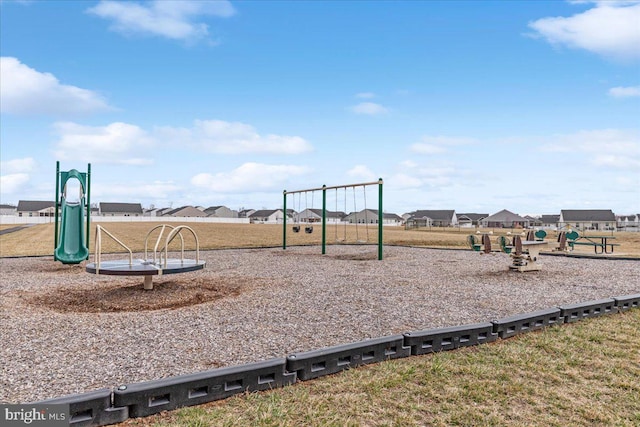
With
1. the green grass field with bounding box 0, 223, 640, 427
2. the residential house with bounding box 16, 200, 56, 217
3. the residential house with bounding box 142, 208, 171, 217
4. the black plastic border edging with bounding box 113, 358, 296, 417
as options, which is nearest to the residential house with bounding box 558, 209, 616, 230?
the green grass field with bounding box 0, 223, 640, 427

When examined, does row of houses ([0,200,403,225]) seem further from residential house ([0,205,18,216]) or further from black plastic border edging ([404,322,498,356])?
black plastic border edging ([404,322,498,356])

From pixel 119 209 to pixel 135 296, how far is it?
100123 mm

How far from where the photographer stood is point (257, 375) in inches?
121

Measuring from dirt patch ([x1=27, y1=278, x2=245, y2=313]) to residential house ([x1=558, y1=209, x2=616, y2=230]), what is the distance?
8045 cm

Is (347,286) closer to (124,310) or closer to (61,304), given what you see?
(124,310)

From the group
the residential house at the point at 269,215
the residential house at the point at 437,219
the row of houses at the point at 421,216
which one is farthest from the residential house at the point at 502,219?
the residential house at the point at 269,215

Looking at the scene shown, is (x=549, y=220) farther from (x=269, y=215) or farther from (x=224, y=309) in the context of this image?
(x=224, y=309)

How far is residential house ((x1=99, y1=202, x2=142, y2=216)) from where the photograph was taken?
311ft

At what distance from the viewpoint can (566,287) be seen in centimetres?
784

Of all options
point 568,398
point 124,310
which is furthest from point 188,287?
point 568,398

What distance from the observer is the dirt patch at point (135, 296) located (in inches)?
240

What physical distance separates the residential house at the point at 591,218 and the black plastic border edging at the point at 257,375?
267ft

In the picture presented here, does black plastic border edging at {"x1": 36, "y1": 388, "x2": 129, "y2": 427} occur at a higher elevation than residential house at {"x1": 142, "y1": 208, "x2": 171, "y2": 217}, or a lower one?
lower

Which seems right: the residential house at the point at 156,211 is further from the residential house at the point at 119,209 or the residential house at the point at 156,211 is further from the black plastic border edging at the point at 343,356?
the black plastic border edging at the point at 343,356
